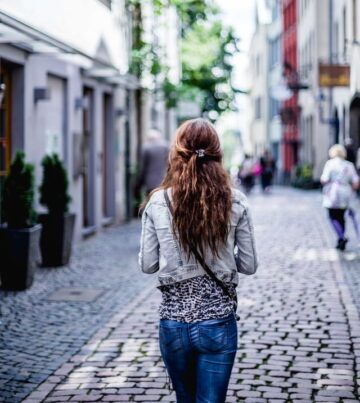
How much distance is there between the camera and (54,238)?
456 inches

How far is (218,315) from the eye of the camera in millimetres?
3676

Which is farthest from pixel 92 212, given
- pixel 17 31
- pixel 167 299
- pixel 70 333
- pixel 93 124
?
pixel 167 299

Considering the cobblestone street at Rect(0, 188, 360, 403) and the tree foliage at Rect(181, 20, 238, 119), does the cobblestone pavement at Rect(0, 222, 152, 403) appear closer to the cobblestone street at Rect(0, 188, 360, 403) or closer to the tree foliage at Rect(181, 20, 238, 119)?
the cobblestone street at Rect(0, 188, 360, 403)

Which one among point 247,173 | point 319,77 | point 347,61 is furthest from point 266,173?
point 319,77

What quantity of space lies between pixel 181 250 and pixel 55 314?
16.3 ft

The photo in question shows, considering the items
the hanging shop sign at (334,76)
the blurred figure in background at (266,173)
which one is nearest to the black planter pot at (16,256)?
the hanging shop sign at (334,76)

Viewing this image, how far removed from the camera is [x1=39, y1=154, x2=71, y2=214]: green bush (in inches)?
452

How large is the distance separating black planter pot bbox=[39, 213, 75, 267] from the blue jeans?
7991 mm

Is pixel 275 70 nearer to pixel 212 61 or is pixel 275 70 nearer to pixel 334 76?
pixel 212 61

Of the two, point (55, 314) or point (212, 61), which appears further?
point (212, 61)

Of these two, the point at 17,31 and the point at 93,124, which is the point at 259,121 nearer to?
the point at 93,124

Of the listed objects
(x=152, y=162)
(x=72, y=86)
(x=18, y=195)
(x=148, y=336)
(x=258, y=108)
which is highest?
(x=258, y=108)

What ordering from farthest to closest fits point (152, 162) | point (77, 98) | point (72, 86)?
point (77, 98) < point (72, 86) < point (152, 162)

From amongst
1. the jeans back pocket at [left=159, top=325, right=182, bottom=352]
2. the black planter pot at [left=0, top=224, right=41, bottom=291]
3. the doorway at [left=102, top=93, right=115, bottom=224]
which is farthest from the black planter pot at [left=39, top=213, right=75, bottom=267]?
the jeans back pocket at [left=159, top=325, right=182, bottom=352]
